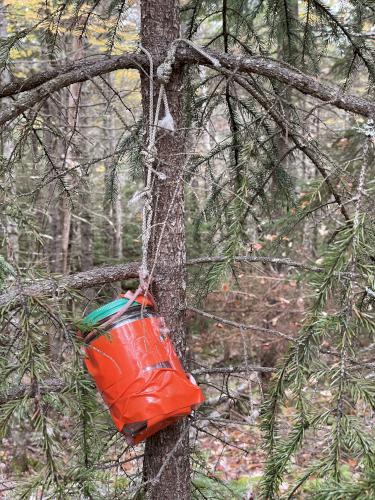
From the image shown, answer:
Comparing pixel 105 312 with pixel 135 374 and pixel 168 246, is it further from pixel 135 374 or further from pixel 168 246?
pixel 168 246

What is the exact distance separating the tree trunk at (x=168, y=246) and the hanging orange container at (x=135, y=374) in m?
0.38

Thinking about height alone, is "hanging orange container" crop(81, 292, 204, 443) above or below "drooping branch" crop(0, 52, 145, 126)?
below

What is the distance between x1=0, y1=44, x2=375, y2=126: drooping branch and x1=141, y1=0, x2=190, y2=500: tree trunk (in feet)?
0.43

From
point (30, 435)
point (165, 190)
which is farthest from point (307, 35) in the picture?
point (30, 435)

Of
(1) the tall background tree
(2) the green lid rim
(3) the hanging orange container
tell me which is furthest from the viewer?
(2) the green lid rim

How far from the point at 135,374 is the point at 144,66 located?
52.6 inches

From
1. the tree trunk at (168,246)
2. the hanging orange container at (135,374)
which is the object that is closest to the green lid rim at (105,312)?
the hanging orange container at (135,374)

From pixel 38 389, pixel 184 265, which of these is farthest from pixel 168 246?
pixel 38 389

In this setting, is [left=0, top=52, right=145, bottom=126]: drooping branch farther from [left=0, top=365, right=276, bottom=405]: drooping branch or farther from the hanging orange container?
[left=0, top=365, right=276, bottom=405]: drooping branch

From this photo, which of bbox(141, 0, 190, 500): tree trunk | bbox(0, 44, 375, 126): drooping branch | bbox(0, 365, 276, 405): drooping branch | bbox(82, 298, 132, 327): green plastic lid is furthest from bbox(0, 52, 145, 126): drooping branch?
bbox(0, 365, 276, 405): drooping branch

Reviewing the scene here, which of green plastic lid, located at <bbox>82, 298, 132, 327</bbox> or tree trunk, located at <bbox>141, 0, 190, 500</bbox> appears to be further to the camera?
tree trunk, located at <bbox>141, 0, 190, 500</bbox>

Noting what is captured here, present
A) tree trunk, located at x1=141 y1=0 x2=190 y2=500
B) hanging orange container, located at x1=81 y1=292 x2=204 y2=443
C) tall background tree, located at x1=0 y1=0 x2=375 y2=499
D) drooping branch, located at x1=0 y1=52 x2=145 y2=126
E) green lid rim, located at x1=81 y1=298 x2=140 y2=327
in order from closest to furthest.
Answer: tall background tree, located at x1=0 y1=0 x2=375 y2=499 < hanging orange container, located at x1=81 y1=292 x2=204 y2=443 < green lid rim, located at x1=81 y1=298 x2=140 y2=327 < drooping branch, located at x1=0 y1=52 x2=145 y2=126 < tree trunk, located at x1=141 y1=0 x2=190 y2=500

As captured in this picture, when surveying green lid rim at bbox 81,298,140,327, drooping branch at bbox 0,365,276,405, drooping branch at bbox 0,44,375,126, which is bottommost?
drooping branch at bbox 0,365,276,405

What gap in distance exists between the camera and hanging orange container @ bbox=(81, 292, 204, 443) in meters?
1.67
